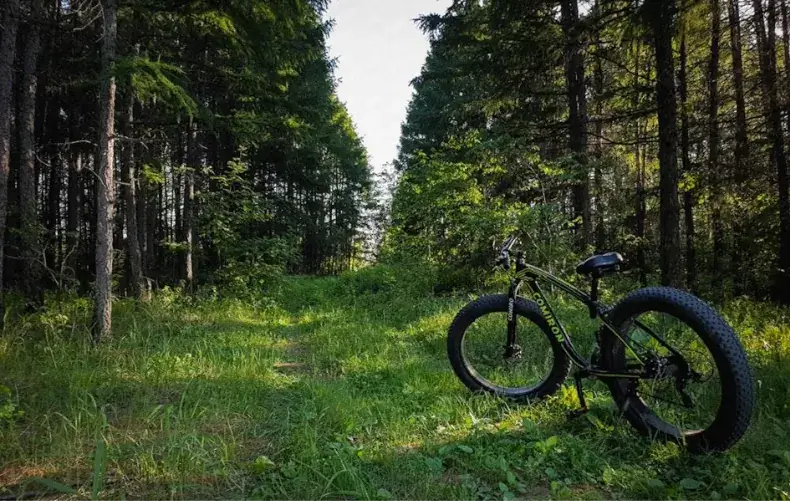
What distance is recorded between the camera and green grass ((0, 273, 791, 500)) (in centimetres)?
219

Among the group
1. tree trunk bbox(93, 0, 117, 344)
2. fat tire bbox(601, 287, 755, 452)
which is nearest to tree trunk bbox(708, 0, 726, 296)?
fat tire bbox(601, 287, 755, 452)

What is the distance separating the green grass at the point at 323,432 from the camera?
219cm

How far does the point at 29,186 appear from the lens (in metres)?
7.32

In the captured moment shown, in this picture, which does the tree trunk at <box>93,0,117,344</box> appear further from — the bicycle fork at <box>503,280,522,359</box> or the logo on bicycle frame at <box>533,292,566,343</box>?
the logo on bicycle frame at <box>533,292,566,343</box>

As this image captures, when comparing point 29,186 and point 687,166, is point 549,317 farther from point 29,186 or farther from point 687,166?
point 687,166

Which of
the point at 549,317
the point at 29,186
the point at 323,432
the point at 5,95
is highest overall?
the point at 5,95

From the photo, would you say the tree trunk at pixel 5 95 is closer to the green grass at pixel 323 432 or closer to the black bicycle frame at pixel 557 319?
the green grass at pixel 323 432

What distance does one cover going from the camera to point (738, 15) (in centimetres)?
Result: 749

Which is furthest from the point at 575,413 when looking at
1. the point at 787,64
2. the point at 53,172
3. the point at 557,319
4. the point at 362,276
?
the point at 53,172

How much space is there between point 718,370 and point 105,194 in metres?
6.45

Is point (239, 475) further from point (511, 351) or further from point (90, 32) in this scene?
point (90, 32)

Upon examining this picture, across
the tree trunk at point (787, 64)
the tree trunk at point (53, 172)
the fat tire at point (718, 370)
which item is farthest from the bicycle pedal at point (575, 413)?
the tree trunk at point (53, 172)

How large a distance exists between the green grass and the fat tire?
0.09 meters

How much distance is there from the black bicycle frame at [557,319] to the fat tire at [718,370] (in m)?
0.18
